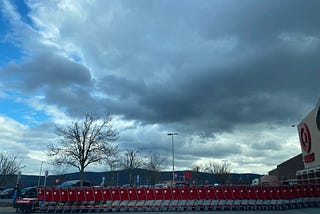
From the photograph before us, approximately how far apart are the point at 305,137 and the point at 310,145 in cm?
152

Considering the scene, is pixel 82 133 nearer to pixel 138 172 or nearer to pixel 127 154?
pixel 127 154

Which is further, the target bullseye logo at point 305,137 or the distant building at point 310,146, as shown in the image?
the target bullseye logo at point 305,137

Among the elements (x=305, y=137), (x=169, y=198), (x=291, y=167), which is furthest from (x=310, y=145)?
(x=291, y=167)

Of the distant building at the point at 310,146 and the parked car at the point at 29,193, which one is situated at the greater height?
the distant building at the point at 310,146

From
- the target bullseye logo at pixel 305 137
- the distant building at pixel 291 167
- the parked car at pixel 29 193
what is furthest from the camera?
the distant building at pixel 291 167

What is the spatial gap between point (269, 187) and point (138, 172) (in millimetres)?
42926

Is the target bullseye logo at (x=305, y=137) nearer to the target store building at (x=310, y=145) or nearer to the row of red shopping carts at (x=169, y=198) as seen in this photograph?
the target store building at (x=310, y=145)

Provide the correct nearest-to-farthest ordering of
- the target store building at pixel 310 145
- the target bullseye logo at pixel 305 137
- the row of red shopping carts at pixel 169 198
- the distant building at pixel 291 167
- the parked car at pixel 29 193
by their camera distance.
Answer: the row of red shopping carts at pixel 169 198
the parked car at pixel 29 193
the target store building at pixel 310 145
the target bullseye logo at pixel 305 137
the distant building at pixel 291 167

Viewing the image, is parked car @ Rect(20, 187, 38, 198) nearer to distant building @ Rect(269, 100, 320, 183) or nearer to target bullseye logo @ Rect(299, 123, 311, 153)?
distant building @ Rect(269, 100, 320, 183)

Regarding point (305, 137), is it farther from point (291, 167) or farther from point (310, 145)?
point (291, 167)

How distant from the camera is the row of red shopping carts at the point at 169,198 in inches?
839

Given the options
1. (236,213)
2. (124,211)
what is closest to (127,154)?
(124,211)

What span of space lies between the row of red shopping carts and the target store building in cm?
1075

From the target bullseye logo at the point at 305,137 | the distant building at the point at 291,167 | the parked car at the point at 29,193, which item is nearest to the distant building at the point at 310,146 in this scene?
the target bullseye logo at the point at 305,137
